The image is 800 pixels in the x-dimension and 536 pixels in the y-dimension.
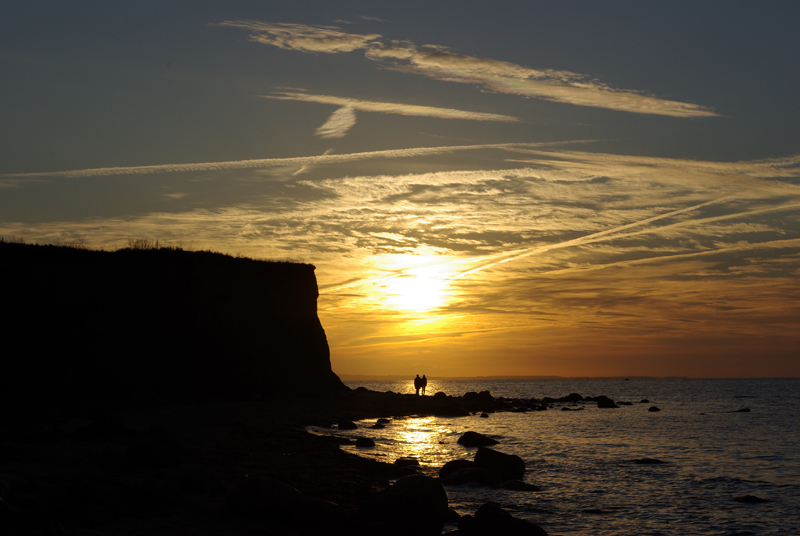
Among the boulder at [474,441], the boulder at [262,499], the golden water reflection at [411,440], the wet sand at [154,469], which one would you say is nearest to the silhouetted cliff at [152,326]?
the wet sand at [154,469]

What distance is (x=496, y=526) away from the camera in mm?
12828

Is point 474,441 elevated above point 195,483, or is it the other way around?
point 195,483

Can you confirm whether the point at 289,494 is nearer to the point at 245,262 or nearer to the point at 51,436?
the point at 51,436

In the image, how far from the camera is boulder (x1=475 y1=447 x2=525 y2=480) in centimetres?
2069

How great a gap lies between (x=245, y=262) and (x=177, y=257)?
236 inches

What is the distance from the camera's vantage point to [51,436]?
680 inches

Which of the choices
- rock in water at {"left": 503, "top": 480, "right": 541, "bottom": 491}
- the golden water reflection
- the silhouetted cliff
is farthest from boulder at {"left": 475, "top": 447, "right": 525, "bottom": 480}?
the silhouetted cliff

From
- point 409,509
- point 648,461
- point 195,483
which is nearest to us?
point 409,509

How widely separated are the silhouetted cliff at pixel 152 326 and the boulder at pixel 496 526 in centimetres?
2215

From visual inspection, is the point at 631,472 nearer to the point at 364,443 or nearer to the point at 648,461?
the point at 648,461

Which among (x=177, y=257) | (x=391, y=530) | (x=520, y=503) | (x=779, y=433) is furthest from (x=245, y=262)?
(x=779, y=433)

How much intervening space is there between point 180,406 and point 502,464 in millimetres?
19471

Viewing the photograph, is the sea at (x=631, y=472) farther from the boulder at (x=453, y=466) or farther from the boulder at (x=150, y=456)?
the boulder at (x=150, y=456)

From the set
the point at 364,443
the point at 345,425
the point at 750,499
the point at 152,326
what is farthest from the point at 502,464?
the point at 152,326
